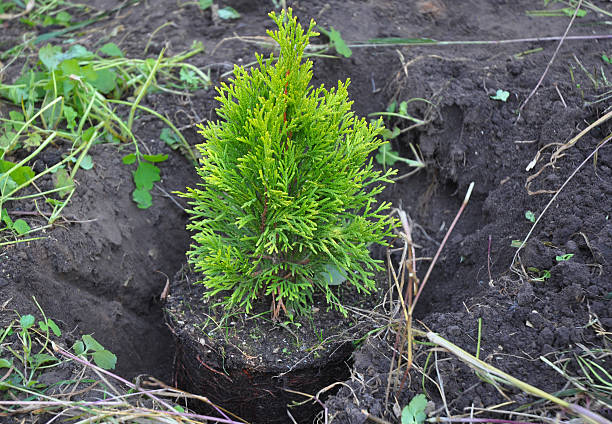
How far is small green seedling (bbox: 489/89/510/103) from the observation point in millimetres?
3393

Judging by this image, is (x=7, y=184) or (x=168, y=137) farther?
(x=168, y=137)

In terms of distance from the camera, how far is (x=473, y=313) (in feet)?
8.24

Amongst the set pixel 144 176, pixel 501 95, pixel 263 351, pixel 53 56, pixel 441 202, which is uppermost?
pixel 53 56

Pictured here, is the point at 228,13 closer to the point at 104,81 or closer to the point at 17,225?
the point at 104,81

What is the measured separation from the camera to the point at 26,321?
8.20 ft

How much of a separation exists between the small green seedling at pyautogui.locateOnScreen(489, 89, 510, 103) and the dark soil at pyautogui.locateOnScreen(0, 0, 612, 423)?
31 mm

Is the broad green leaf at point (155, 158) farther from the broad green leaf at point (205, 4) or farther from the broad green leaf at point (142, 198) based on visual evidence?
the broad green leaf at point (205, 4)

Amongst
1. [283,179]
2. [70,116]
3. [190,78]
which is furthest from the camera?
[190,78]

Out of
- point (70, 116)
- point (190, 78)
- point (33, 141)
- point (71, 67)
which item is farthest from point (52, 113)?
point (190, 78)

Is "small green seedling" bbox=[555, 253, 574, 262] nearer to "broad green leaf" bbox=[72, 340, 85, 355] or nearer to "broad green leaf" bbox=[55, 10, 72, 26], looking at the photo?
"broad green leaf" bbox=[72, 340, 85, 355]

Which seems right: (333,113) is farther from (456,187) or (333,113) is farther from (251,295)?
(456,187)

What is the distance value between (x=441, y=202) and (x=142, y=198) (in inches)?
75.6

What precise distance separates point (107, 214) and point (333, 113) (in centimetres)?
162

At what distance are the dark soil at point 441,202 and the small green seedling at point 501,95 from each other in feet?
0.10
